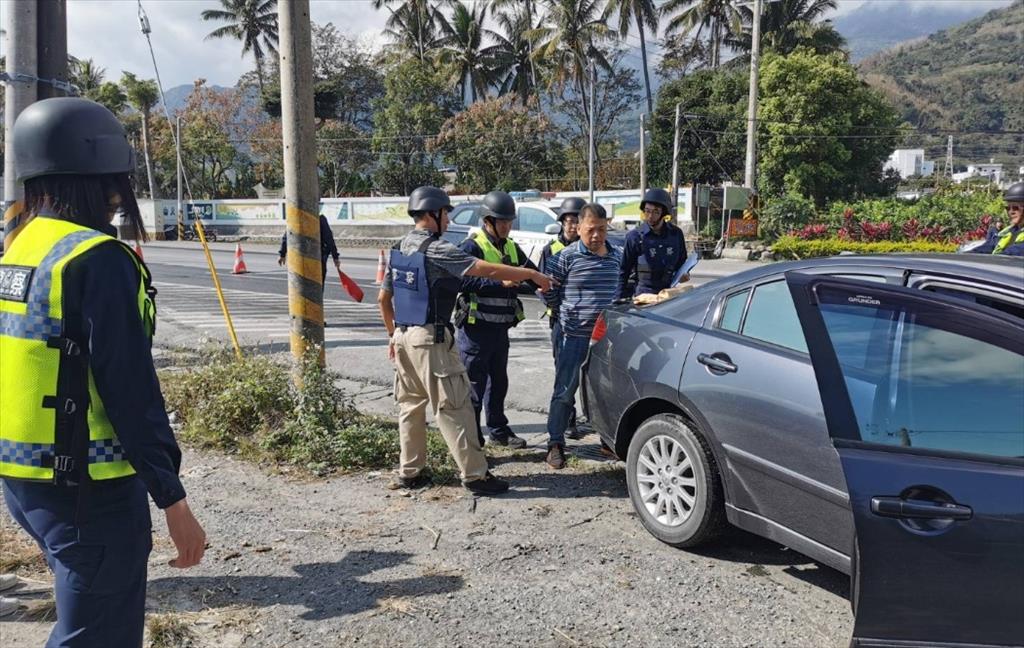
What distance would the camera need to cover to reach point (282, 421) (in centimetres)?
557

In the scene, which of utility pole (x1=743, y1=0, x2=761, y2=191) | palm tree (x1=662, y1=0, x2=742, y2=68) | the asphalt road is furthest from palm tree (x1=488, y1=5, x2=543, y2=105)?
the asphalt road

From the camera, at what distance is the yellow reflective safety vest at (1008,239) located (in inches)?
245

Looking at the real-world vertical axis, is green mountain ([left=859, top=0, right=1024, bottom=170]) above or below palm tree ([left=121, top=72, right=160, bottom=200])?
above

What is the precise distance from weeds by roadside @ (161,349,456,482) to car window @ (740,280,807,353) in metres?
2.12

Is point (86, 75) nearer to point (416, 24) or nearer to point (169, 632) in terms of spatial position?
point (416, 24)

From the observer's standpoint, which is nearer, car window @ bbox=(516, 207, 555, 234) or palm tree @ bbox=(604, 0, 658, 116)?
car window @ bbox=(516, 207, 555, 234)

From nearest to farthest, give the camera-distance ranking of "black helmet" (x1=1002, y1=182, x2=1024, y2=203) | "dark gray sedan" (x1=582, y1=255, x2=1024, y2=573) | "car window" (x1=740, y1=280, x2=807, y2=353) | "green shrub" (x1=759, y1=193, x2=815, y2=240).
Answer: "dark gray sedan" (x1=582, y1=255, x2=1024, y2=573)
"car window" (x1=740, y1=280, x2=807, y2=353)
"black helmet" (x1=1002, y1=182, x2=1024, y2=203)
"green shrub" (x1=759, y1=193, x2=815, y2=240)

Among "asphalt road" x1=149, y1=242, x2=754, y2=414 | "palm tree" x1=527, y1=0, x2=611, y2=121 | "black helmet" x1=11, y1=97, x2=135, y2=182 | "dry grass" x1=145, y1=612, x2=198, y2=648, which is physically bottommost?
"dry grass" x1=145, y1=612, x2=198, y2=648

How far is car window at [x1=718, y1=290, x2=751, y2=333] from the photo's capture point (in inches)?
152

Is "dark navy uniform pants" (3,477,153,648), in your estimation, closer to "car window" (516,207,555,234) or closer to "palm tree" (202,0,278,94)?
"car window" (516,207,555,234)

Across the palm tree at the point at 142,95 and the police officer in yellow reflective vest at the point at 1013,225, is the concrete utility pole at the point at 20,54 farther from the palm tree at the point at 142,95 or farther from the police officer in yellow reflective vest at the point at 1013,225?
the palm tree at the point at 142,95

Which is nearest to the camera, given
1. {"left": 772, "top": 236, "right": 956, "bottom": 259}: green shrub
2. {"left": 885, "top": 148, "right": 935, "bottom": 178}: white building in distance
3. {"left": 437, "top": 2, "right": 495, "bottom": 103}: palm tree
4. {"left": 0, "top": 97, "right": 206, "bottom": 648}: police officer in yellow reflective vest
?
{"left": 0, "top": 97, "right": 206, "bottom": 648}: police officer in yellow reflective vest

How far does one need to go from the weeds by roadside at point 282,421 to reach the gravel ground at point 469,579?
390 millimetres

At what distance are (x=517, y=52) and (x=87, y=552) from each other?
42.8m
